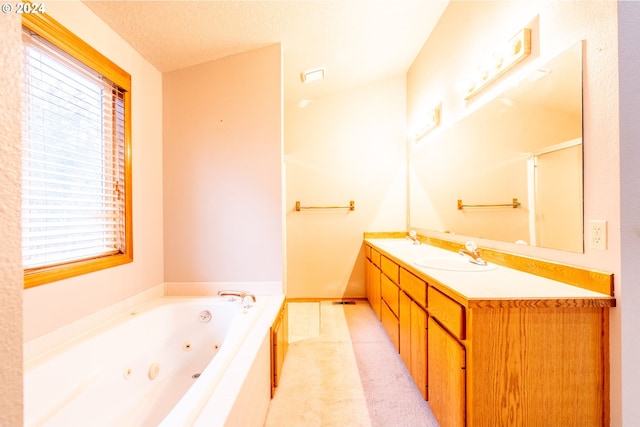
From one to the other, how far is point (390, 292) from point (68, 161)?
7.25 feet

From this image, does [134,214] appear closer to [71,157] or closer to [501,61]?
[71,157]

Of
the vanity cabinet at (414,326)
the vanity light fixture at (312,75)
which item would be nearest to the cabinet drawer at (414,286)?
the vanity cabinet at (414,326)

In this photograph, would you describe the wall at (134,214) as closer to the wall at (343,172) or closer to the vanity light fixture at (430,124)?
the wall at (343,172)

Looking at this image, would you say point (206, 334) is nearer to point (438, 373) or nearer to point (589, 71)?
point (438, 373)

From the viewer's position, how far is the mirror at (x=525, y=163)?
1136 millimetres

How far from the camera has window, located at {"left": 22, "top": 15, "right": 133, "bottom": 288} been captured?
1138 mm

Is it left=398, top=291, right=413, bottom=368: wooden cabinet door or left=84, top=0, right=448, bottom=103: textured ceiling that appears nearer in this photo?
left=84, top=0, right=448, bottom=103: textured ceiling

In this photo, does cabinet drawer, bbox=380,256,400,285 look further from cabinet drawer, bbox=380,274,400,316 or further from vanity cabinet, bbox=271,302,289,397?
vanity cabinet, bbox=271,302,289,397

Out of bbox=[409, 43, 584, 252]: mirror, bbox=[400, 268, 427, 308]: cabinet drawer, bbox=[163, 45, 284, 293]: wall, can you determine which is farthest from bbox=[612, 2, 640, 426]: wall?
bbox=[163, 45, 284, 293]: wall

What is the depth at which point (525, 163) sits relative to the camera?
1396 millimetres

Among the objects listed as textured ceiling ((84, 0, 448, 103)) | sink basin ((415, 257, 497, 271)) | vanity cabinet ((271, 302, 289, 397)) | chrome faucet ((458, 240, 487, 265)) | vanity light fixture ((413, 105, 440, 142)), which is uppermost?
textured ceiling ((84, 0, 448, 103))

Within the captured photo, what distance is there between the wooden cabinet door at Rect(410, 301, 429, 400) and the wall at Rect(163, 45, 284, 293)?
99 cm

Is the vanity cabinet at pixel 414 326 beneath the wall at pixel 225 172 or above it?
beneath

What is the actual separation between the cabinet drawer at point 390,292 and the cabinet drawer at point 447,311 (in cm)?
58
